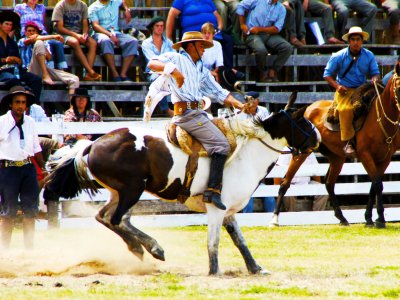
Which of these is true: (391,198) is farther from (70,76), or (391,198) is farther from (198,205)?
(198,205)

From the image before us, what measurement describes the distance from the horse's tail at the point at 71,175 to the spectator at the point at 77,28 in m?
6.96

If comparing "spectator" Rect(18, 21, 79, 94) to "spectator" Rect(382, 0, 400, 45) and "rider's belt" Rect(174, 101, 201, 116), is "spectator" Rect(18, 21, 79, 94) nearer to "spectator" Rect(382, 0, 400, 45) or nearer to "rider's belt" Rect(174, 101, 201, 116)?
"rider's belt" Rect(174, 101, 201, 116)

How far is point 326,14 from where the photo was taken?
65.9ft

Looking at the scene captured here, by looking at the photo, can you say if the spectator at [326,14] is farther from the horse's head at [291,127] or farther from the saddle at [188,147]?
the saddle at [188,147]

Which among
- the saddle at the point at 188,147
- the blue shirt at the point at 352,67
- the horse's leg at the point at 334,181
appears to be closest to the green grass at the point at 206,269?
the saddle at the point at 188,147

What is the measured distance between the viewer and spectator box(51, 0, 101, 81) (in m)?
17.4

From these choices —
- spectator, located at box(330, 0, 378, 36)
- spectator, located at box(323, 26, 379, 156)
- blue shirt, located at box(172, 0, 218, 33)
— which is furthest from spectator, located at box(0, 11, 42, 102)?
spectator, located at box(330, 0, 378, 36)

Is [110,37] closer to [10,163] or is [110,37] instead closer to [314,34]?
[314,34]

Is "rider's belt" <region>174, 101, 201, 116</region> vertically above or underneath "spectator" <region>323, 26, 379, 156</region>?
above

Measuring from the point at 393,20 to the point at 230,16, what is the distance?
4.06 meters

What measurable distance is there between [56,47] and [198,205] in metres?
7.04

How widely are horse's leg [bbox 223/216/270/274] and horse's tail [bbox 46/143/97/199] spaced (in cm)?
157

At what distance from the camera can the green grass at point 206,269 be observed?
924 centimetres

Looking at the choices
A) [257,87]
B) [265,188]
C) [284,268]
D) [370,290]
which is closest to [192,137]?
[284,268]
